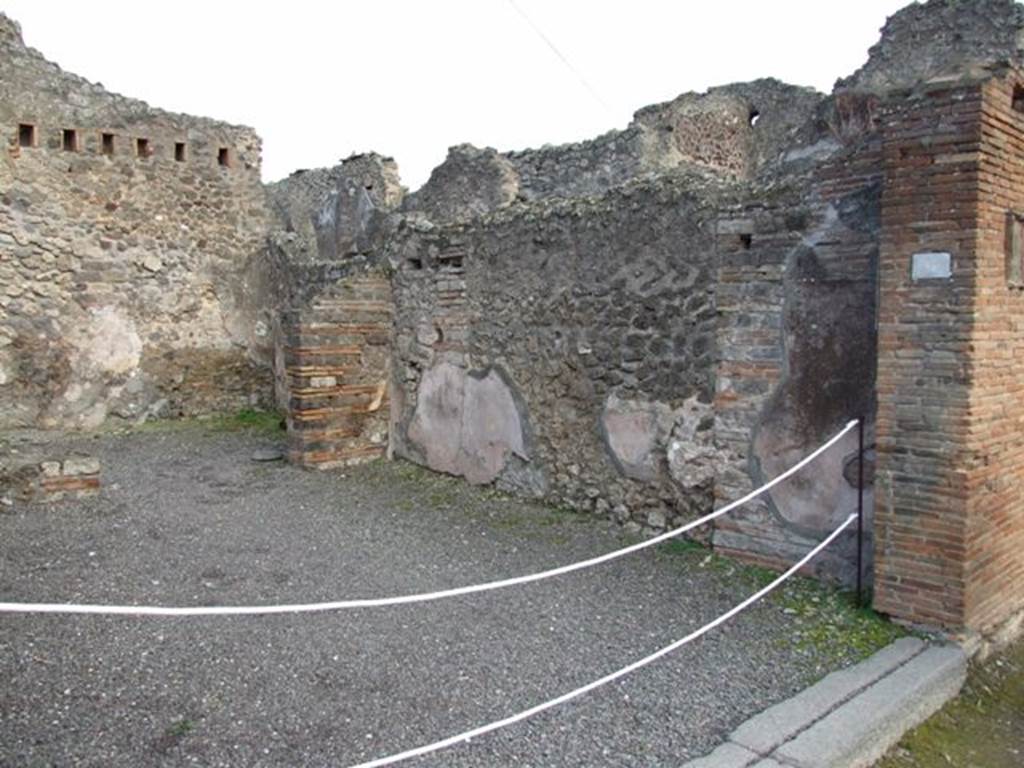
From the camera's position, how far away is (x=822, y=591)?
4727 mm

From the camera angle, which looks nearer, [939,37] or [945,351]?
[945,351]

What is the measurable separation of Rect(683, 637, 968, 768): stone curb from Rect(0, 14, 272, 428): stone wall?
901cm

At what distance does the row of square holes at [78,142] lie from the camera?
973cm

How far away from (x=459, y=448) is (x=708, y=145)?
705 cm

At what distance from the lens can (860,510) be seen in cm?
457

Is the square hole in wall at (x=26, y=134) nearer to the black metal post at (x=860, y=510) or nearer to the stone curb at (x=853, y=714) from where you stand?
the black metal post at (x=860, y=510)

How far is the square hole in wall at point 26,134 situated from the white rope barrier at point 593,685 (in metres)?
9.33

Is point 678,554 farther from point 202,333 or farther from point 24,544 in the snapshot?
point 202,333

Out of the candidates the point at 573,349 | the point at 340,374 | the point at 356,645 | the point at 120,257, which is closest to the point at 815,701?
the point at 356,645

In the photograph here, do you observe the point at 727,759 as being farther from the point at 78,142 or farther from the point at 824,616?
the point at 78,142

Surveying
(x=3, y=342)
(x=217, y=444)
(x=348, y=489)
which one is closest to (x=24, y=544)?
(x=348, y=489)

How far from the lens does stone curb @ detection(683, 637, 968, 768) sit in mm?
3078

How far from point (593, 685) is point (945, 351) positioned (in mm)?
2293

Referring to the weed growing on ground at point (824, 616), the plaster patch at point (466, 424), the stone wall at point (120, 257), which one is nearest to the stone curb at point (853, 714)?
the weed growing on ground at point (824, 616)
